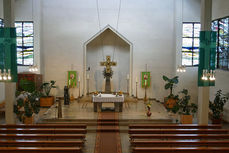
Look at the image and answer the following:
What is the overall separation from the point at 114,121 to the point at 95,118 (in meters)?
1.00

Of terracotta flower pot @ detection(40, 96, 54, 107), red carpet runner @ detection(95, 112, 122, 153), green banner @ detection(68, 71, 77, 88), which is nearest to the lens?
red carpet runner @ detection(95, 112, 122, 153)

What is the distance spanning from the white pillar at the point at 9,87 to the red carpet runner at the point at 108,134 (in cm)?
406

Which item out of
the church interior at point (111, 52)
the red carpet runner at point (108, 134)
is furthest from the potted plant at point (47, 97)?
the red carpet runner at point (108, 134)

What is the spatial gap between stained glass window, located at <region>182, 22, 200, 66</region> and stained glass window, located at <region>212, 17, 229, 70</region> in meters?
2.41

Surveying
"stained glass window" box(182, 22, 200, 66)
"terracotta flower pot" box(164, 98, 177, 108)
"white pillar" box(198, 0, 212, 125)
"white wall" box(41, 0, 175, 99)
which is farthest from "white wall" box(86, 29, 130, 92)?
"white pillar" box(198, 0, 212, 125)

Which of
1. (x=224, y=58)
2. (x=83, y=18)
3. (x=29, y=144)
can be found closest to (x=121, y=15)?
(x=83, y=18)

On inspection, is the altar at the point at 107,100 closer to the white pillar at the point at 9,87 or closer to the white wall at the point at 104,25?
the white wall at the point at 104,25

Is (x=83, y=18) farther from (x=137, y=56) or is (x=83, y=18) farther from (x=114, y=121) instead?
(x=114, y=121)

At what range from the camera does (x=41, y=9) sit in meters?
19.6

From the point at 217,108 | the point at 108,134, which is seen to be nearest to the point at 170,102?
the point at 217,108

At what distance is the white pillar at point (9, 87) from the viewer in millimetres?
13250

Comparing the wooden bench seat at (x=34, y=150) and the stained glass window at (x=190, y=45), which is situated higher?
the stained glass window at (x=190, y=45)

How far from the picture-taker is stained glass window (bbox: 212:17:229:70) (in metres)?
16.3

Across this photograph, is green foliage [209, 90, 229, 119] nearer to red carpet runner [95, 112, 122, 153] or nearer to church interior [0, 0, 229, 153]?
church interior [0, 0, 229, 153]
